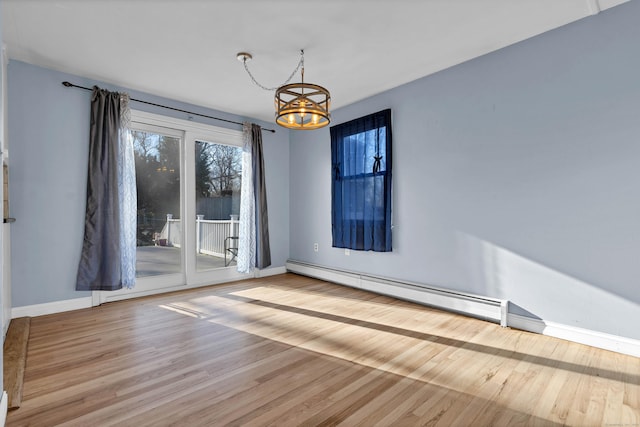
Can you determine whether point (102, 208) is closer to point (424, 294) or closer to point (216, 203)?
point (216, 203)

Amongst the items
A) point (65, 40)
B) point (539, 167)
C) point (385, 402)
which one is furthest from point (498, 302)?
point (65, 40)

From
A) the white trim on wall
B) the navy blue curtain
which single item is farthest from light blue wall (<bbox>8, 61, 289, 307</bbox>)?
the white trim on wall

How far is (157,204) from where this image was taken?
4.18 metres

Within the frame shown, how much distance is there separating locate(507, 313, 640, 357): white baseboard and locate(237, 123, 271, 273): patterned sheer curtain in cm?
344

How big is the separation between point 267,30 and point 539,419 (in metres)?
3.27

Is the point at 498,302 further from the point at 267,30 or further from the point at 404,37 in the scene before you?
the point at 267,30

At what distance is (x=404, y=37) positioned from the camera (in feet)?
9.14

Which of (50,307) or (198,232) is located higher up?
(198,232)

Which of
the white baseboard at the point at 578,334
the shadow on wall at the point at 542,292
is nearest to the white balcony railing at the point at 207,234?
the shadow on wall at the point at 542,292

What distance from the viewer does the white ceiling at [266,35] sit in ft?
7.81

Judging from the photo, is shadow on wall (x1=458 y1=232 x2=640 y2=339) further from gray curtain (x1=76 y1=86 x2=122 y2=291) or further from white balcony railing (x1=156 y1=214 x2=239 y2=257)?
gray curtain (x1=76 y1=86 x2=122 y2=291)

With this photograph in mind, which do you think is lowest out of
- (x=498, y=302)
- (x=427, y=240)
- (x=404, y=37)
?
(x=498, y=302)

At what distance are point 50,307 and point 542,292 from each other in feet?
16.0

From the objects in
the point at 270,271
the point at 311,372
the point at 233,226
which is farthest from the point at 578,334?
the point at 233,226
